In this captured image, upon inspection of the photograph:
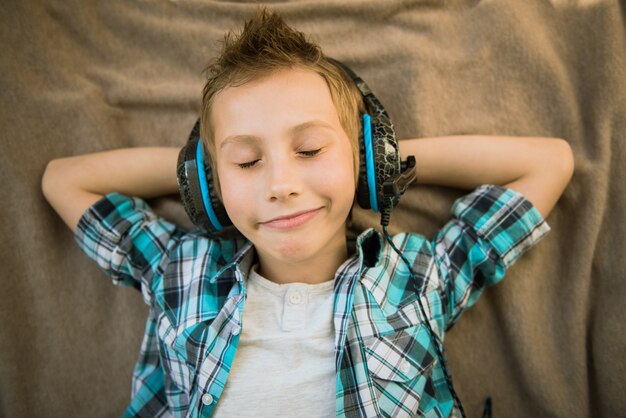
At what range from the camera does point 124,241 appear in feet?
4.50

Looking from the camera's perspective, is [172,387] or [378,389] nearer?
[378,389]

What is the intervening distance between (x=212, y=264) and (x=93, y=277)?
18.7 inches

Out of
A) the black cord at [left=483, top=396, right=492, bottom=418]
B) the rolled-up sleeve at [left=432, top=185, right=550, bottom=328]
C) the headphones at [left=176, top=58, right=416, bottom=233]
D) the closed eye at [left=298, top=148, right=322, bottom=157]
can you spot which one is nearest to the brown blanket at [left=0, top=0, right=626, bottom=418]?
the black cord at [left=483, top=396, right=492, bottom=418]

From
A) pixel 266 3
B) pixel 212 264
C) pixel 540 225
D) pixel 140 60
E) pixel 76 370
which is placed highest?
pixel 266 3

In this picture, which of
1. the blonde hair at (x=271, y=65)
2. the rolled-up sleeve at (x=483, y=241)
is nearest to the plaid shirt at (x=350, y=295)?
the rolled-up sleeve at (x=483, y=241)

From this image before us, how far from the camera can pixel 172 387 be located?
135 cm

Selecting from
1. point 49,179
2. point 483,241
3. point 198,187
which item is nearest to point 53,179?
point 49,179

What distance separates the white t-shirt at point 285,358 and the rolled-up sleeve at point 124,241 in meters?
0.33

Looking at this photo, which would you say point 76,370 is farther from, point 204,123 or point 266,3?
point 266,3

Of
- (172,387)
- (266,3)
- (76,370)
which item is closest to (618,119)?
(266,3)

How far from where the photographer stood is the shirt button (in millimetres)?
1276

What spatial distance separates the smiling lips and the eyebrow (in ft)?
0.65

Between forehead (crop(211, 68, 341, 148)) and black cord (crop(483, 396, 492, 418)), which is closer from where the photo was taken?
forehead (crop(211, 68, 341, 148))

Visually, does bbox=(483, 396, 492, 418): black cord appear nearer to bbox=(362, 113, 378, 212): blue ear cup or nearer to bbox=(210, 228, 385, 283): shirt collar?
bbox=(210, 228, 385, 283): shirt collar
